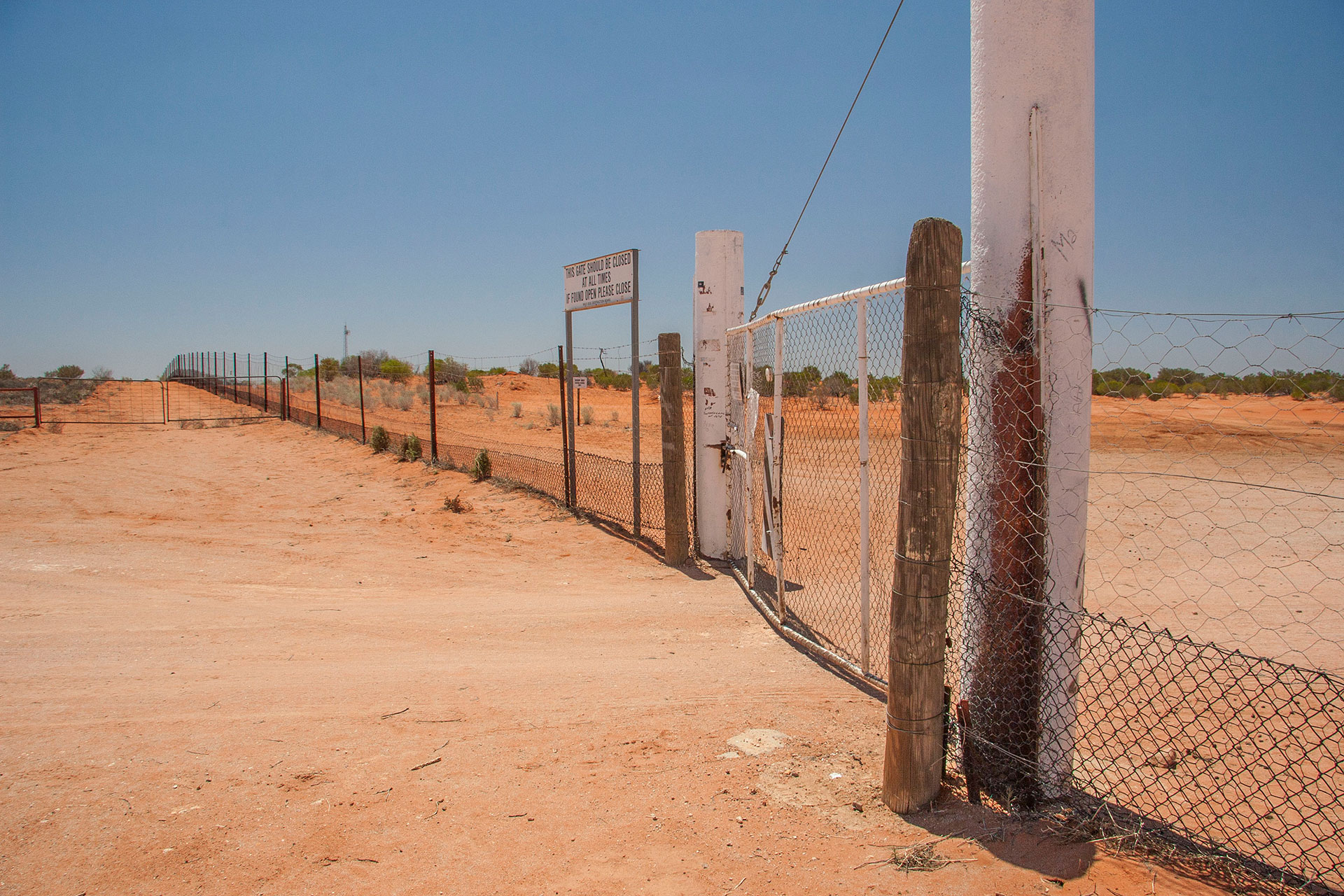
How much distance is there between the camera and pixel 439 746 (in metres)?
4.01

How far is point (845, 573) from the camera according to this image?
27.1ft

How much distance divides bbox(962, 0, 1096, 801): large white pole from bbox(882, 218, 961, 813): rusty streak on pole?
0.24 meters

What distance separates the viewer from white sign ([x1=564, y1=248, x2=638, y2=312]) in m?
9.52

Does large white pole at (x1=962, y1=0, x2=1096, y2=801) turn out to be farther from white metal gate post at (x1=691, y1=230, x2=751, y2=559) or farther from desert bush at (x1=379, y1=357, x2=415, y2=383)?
desert bush at (x1=379, y1=357, x2=415, y2=383)

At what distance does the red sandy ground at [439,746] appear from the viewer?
296 cm

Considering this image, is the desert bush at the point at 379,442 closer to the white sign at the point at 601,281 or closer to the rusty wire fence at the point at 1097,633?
the white sign at the point at 601,281

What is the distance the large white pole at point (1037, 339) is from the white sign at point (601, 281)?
21.4ft

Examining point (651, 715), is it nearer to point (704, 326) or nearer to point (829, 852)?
point (829, 852)

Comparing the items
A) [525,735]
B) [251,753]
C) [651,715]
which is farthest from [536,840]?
[251,753]

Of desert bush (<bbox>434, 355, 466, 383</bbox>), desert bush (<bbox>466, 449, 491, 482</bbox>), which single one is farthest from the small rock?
desert bush (<bbox>434, 355, 466, 383</bbox>)

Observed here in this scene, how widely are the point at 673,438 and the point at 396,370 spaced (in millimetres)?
42416

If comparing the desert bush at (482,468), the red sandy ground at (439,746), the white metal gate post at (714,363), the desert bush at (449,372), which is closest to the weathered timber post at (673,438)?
the white metal gate post at (714,363)

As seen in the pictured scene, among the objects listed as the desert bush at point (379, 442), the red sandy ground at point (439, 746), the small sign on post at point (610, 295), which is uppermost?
the small sign on post at point (610, 295)

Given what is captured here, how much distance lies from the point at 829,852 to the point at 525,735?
177cm
